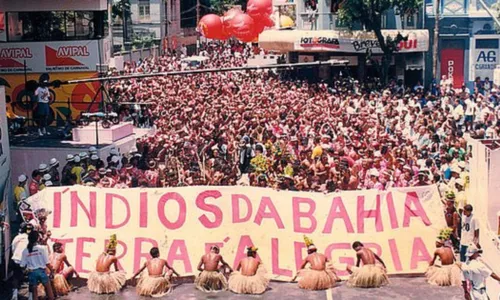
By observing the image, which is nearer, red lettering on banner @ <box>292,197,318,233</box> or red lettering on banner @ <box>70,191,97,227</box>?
red lettering on banner @ <box>292,197,318,233</box>

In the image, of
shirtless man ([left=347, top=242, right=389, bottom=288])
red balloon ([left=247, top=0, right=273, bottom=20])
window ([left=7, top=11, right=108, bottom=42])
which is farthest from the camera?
red balloon ([left=247, top=0, right=273, bottom=20])

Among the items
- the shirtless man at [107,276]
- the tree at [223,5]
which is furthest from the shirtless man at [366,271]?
the tree at [223,5]

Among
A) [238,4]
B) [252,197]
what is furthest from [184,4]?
[252,197]

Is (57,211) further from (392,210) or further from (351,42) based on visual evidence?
(351,42)

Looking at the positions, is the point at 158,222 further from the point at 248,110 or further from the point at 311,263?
the point at 248,110

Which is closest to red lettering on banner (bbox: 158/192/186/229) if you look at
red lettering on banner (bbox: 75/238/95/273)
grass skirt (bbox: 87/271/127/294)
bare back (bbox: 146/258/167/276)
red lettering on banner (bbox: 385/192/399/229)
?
bare back (bbox: 146/258/167/276)

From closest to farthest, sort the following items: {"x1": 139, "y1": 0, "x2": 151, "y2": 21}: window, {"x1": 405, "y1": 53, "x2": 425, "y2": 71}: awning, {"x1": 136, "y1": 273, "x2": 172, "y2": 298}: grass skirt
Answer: {"x1": 136, "y1": 273, "x2": 172, "y2": 298}: grass skirt < {"x1": 405, "y1": 53, "x2": 425, "y2": 71}: awning < {"x1": 139, "y1": 0, "x2": 151, "y2": 21}: window

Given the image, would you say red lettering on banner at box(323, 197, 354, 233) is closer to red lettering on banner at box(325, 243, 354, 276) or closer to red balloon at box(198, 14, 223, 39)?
red lettering on banner at box(325, 243, 354, 276)

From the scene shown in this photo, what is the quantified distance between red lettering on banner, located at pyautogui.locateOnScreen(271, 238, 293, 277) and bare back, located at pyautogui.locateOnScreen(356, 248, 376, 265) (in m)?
1.27

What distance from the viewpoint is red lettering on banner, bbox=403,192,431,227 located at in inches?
637

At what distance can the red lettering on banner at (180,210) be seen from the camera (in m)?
16.2

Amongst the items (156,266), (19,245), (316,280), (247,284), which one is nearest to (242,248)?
(247,284)

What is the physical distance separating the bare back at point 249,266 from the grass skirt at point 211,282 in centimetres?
39

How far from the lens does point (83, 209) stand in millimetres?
16422
